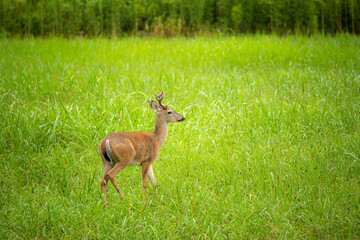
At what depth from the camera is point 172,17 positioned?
13.0 metres

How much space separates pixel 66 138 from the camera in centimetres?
513

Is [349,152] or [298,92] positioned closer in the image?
[349,152]

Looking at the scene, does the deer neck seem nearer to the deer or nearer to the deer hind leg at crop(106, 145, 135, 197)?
the deer

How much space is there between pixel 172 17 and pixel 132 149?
1020 cm

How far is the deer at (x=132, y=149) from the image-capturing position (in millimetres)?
3404

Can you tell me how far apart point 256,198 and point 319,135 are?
169 centimetres

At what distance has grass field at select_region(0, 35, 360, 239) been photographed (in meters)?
3.51

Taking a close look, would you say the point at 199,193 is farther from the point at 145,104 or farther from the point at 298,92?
the point at 298,92

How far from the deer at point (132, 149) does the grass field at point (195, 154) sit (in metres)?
A: 0.33

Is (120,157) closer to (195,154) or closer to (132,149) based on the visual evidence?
→ (132,149)

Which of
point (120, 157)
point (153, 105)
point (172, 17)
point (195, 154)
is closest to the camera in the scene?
point (120, 157)

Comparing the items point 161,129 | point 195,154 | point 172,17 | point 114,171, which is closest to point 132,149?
point 114,171

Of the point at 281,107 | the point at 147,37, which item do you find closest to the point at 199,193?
the point at 281,107

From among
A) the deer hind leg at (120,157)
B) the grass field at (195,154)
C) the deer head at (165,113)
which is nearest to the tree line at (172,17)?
the grass field at (195,154)
